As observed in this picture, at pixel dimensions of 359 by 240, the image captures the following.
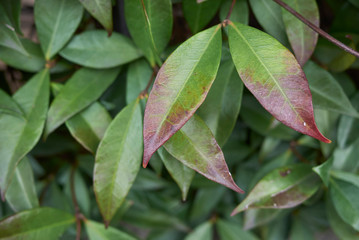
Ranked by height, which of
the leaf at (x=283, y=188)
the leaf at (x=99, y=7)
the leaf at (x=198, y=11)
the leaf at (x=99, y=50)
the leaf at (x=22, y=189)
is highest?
the leaf at (x=99, y=7)

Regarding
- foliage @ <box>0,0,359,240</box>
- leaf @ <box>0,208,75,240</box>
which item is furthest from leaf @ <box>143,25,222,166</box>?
leaf @ <box>0,208,75,240</box>

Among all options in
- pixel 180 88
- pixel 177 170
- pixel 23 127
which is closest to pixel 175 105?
pixel 180 88

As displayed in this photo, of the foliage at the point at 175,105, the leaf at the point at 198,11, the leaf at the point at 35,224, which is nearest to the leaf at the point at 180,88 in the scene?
the foliage at the point at 175,105

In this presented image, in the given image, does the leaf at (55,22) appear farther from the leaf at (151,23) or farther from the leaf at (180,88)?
the leaf at (180,88)

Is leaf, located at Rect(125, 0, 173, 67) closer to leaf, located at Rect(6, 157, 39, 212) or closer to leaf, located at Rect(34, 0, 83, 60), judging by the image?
leaf, located at Rect(34, 0, 83, 60)

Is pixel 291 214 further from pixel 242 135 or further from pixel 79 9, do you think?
pixel 79 9

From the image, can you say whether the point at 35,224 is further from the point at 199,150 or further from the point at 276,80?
the point at 276,80
